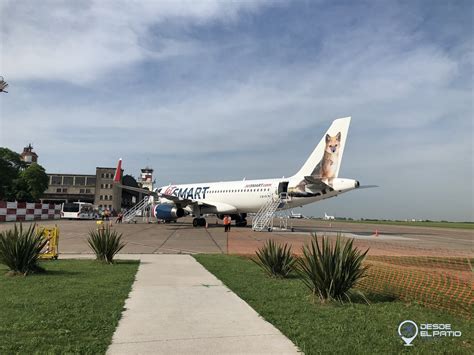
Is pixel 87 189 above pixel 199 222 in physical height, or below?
above

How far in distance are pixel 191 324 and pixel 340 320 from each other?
2.08 meters

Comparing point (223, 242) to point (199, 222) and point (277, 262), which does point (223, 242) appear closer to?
point (277, 262)

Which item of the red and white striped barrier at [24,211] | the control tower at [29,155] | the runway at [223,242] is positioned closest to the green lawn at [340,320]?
the runway at [223,242]

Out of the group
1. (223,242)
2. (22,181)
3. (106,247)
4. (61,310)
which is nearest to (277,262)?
(61,310)

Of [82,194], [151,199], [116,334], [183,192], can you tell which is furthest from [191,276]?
[82,194]

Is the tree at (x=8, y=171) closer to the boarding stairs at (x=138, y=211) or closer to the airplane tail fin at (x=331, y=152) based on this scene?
the boarding stairs at (x=138, y=211)

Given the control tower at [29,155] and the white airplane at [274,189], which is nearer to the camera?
the white airplane at [274,189]

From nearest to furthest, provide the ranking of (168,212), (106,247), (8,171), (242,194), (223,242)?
1. (106,247)
2. (223,242)
3. (242,194)
4. (168,212)
5. (8,171)

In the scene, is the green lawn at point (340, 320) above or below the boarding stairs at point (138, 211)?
below

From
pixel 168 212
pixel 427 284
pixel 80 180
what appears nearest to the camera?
pixel 427 284

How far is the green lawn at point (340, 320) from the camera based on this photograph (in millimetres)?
4289

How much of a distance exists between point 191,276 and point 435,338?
18.1ft

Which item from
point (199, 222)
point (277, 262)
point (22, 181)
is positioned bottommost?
point (277, 262)

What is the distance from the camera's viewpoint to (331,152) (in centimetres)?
2828
